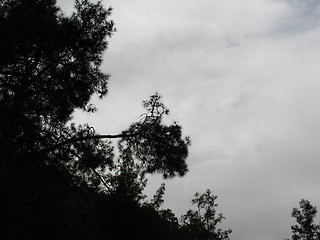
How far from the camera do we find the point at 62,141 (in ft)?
32.9

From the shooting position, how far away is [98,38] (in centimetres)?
1109

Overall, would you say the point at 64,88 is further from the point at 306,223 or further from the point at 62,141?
the point at 306,223

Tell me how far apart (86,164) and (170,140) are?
250cm

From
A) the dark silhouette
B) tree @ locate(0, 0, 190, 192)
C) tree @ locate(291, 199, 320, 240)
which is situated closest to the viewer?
the dark silhouette

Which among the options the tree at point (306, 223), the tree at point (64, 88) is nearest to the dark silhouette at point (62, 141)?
the tree at point (64, 88)

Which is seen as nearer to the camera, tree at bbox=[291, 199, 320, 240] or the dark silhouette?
the dark silhouette

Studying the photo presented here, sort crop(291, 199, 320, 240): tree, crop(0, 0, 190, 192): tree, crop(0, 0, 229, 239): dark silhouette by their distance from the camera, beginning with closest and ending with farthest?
crop(0, 0, 229, 239): dark silhouette < crop(0, 0, 190, 192): tree < crop(291, 199, 320, 240): tree

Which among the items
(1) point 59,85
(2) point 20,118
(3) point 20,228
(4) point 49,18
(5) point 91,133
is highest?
(4) point 49,18

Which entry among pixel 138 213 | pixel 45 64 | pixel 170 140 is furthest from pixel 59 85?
pixel 138 213

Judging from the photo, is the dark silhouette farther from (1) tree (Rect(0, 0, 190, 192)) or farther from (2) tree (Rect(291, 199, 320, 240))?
(2) tree (Rect(291, 199, 320, 240))

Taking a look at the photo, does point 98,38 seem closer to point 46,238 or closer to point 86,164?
point 86,164

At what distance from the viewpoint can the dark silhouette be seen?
22.4 ft

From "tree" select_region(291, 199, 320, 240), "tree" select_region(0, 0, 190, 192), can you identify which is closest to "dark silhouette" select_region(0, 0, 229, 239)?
"tree" select_region(0, 0, 190, 192)

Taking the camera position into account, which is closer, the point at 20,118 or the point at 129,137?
the point at 20,118
